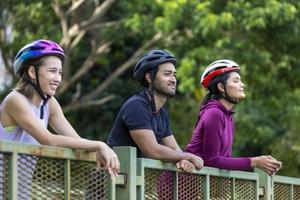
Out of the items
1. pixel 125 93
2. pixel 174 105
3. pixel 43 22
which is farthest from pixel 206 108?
pixel 174 105

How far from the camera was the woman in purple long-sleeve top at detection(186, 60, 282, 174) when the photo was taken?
6312 millimetres

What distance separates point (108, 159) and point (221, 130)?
5.07ft

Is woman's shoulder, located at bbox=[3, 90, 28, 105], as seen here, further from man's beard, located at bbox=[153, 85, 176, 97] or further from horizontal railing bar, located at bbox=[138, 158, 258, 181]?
man's beard, located at bbox=[153, 85, 176, 97]

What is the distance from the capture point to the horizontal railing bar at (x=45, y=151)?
4586mm

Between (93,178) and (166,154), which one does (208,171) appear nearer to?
(166,154)

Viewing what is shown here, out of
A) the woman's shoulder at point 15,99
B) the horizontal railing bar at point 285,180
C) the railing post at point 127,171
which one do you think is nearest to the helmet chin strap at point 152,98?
the railing post at point 127,171

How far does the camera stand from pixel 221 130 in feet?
20.8

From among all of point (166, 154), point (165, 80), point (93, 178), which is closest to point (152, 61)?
point (165, 80)

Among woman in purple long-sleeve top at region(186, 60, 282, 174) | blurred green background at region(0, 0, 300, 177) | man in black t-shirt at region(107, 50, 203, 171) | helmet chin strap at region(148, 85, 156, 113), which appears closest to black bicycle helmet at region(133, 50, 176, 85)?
man in black t-shirt at region(107, 50, 203, 171)

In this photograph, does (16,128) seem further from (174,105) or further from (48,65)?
(174,105)

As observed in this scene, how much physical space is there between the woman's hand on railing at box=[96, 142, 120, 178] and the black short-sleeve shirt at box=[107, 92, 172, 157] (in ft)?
2.68

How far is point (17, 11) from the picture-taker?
19297 mm

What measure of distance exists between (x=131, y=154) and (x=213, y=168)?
3.47 feet

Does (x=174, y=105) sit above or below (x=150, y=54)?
above
